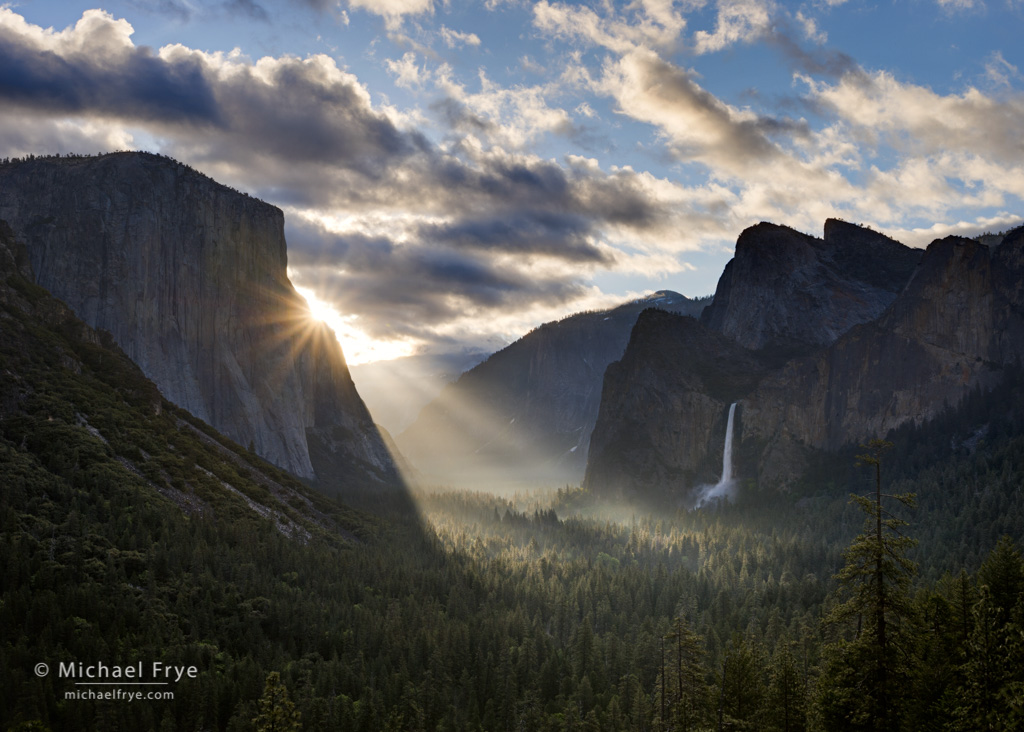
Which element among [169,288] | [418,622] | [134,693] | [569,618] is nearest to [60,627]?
[134,693]

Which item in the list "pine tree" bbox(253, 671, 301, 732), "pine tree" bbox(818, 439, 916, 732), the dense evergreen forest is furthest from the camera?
the dense evergreen forest

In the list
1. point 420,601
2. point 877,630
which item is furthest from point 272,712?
point 420,601

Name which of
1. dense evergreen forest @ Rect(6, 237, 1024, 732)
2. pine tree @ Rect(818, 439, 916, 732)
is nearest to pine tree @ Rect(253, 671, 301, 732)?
dense evergreen forest @ Rect(6, 237, 1024, 732)

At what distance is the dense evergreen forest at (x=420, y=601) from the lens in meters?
37.6

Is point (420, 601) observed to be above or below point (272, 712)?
below

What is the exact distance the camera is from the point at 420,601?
11838cm

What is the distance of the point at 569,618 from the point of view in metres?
120

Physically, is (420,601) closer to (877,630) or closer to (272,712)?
(272,712)

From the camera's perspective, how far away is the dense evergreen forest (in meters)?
37.6

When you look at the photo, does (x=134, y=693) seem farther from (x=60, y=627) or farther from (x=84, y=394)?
(x=84, y=394)

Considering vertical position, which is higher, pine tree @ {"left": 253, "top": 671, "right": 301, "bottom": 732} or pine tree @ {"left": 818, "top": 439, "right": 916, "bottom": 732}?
pine tree @ {"left": 818, "top": 439, "right": 916, "bottom": 732}

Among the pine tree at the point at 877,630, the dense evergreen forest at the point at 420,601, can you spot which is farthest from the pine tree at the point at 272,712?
the pine tree at the point at 877,630

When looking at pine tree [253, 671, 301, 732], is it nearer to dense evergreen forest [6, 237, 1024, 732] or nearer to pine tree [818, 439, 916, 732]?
dense evergreen forest [6, 237, 1024, 732]

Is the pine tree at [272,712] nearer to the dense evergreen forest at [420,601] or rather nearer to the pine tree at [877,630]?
the dense evergreen forest at [420,601]
